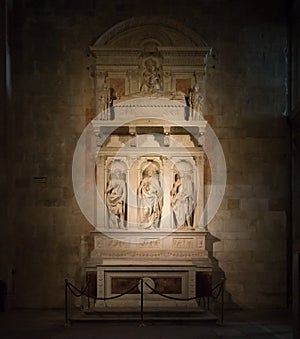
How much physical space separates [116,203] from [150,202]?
2.00 feet

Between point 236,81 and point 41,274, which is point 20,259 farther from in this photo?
point 236,81

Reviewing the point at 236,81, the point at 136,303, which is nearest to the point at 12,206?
the point at 136,303

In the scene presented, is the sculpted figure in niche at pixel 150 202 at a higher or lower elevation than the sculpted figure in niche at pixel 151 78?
lower

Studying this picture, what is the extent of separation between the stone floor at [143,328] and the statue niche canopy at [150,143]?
135 centimetres

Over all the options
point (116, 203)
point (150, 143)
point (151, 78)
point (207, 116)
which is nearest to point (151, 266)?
point (116, 203)

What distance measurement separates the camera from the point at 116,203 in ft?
39.3

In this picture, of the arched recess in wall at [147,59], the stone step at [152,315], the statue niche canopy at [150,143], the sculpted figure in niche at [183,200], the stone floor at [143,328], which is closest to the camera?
the stone floor at [143,328]

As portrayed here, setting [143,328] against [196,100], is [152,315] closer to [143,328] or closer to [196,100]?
Result: [143,328]

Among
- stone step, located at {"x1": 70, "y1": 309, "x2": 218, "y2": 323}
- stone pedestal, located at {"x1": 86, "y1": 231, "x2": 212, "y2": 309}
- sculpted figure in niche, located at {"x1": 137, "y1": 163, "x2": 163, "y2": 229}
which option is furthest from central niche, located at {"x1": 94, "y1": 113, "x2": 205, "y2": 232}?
stone step, located at {"x1": 70, "y1": 309, "x2": 218, "y2": 323}

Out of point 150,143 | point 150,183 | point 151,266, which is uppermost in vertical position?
point 150,143

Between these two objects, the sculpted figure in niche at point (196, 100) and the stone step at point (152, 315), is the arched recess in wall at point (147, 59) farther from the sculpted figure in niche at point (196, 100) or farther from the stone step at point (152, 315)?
the stone step at point (152, 315)

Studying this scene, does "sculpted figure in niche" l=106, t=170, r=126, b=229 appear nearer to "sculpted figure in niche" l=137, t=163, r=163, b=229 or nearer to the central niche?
the central niche

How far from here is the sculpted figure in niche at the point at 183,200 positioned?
1199 centimetres

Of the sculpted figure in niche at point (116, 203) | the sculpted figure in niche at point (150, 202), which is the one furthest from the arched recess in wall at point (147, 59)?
the sculpted figure in niche at point (150, 202)
